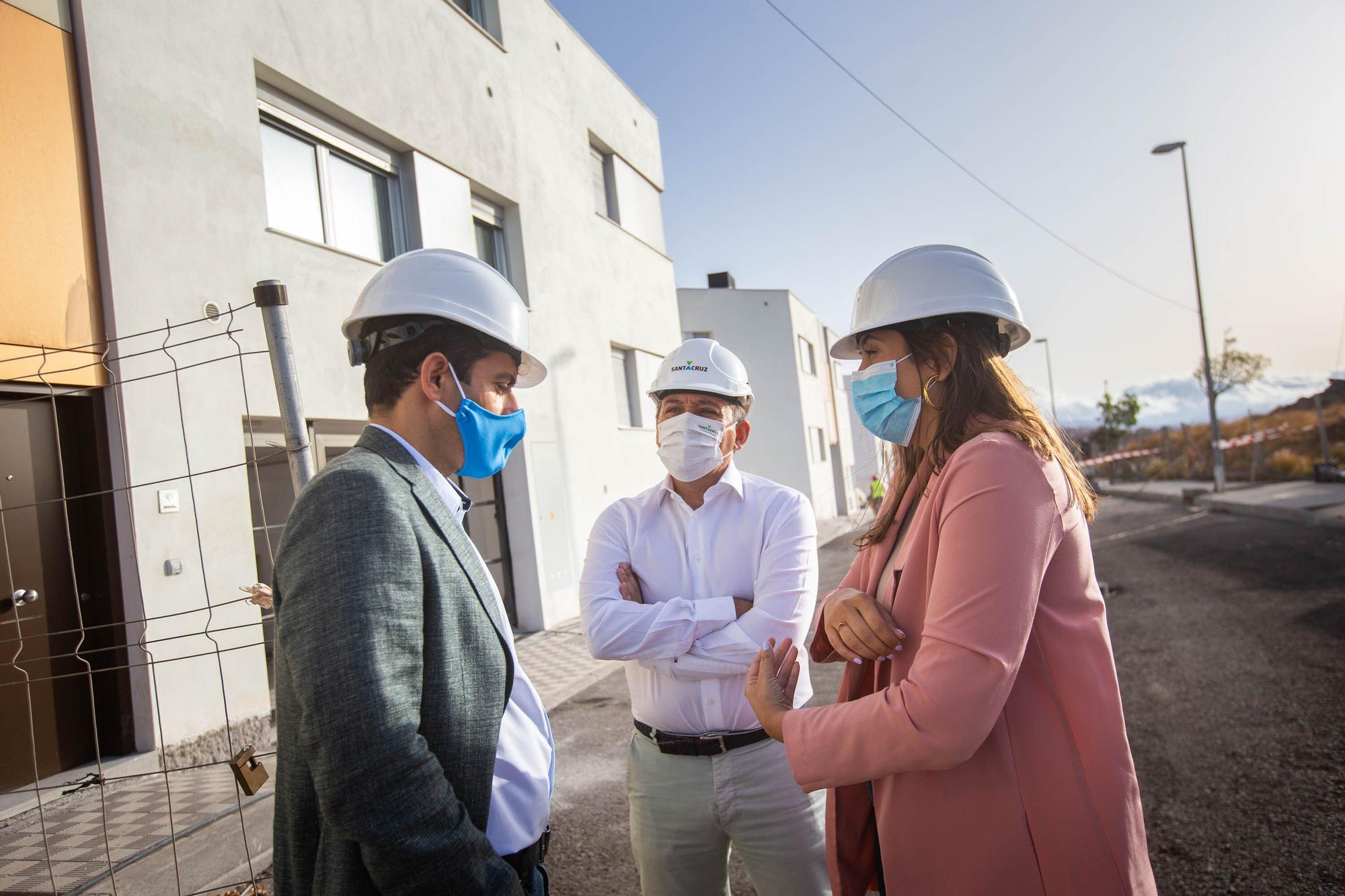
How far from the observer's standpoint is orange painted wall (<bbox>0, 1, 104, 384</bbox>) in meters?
4.57

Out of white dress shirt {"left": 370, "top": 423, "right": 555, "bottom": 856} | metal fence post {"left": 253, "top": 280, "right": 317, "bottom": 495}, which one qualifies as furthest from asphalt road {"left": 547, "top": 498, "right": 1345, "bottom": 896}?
metal fence post {"left": 253, "top": 280, "right": 317, "bottom": 495}

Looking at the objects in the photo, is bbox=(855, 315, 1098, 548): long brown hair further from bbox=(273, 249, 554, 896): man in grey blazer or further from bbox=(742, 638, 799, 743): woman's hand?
bbox=(273, 249, 554, 896): man in grey blazer

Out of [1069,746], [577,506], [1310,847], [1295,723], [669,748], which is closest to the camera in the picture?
[1069,746]

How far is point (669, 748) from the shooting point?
2385 mm

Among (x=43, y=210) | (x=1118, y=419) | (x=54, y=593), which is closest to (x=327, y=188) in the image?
(x=43, y=210)

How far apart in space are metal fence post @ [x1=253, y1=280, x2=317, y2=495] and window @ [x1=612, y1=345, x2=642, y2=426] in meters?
10.6

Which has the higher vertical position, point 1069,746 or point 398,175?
point 398,175

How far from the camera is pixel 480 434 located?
1819mm

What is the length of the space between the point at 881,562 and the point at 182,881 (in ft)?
11.6

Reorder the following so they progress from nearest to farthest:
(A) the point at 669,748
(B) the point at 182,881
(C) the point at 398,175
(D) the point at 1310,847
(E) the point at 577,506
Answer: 1. (A) the point at 669,748
2. (D) the point at 1310,847
3. (B) the point at 182,881
4. (C) the point at 398,175
5. (E) the point at 577,506

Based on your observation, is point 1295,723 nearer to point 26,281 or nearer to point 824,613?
point 824,613

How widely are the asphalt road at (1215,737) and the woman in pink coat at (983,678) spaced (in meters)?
2.20

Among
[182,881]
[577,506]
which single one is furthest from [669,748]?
[577,506]

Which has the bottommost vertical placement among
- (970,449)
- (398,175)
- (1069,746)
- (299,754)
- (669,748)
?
(669,748)
